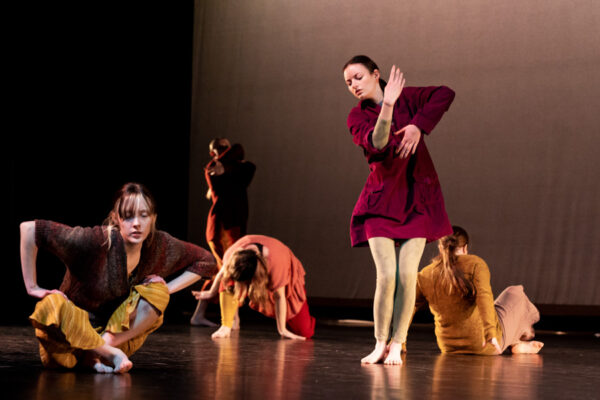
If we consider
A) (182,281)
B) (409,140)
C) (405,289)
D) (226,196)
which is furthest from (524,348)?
(226,196)

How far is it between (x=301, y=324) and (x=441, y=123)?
225cm

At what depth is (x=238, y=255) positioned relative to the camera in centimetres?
410

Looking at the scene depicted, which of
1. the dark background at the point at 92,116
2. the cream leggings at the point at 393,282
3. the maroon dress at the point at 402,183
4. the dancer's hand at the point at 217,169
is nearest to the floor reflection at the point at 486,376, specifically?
the cream leggings at the point at 393,282

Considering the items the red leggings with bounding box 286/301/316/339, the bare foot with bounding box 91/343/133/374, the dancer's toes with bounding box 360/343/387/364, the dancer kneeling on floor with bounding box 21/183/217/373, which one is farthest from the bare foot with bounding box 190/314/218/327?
the bare foot with bounding box 91/343/133/374

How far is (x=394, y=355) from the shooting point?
9.00 feet

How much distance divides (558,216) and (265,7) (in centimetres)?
304

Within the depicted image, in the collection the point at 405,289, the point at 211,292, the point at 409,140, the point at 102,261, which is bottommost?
the point at 211,292

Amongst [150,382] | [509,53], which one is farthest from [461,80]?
[150,382]

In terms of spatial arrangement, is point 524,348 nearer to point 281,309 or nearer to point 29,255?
point 281,309

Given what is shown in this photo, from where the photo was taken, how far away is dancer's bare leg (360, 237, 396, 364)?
275cm

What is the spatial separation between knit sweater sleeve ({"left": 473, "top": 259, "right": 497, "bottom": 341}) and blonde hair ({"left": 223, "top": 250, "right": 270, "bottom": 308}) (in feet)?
4.21

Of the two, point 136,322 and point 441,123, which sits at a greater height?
point 441,123

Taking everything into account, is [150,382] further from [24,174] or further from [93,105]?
[93,105]

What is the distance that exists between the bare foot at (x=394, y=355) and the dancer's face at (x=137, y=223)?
0.97 m
